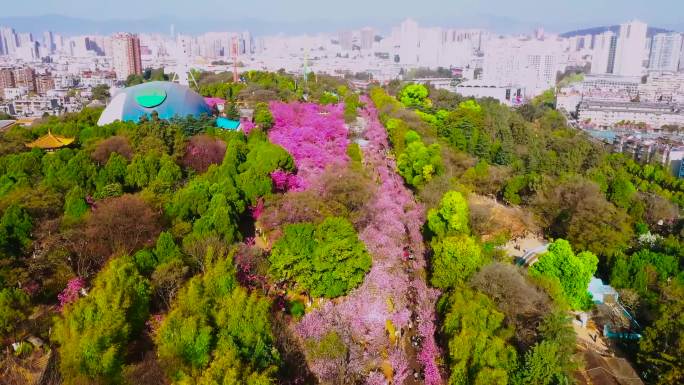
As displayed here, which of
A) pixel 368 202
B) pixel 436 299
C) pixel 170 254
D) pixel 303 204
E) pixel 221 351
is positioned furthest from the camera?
pixel 368 202

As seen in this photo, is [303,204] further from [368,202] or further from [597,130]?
[597,130]

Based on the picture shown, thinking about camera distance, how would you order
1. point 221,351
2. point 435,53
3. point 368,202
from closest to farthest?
point 221,351 < point 368,202 < point 435,53

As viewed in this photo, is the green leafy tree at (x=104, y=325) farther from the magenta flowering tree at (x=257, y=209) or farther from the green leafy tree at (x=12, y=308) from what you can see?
the magenta flowering tree at (x=257, y=209)

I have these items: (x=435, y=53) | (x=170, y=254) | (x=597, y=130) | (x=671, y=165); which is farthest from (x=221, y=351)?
Answer: (x=435, y=53)

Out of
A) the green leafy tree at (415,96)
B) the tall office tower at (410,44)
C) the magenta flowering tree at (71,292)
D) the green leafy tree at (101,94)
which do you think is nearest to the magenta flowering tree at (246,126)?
the magenta flowering tree at (71,292)

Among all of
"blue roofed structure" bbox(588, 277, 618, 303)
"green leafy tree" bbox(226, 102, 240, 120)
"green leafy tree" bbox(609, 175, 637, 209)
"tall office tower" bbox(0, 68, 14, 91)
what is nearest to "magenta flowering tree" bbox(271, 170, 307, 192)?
"blue roofed structure" bbox(588, 277, 618, 303)

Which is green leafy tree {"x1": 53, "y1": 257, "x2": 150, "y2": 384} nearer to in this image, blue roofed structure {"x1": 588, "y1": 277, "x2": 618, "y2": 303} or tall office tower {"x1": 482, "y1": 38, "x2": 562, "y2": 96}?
blue roofed structure {"x1": 588, "y1": 277, "x2": 618, "y2": 303}
